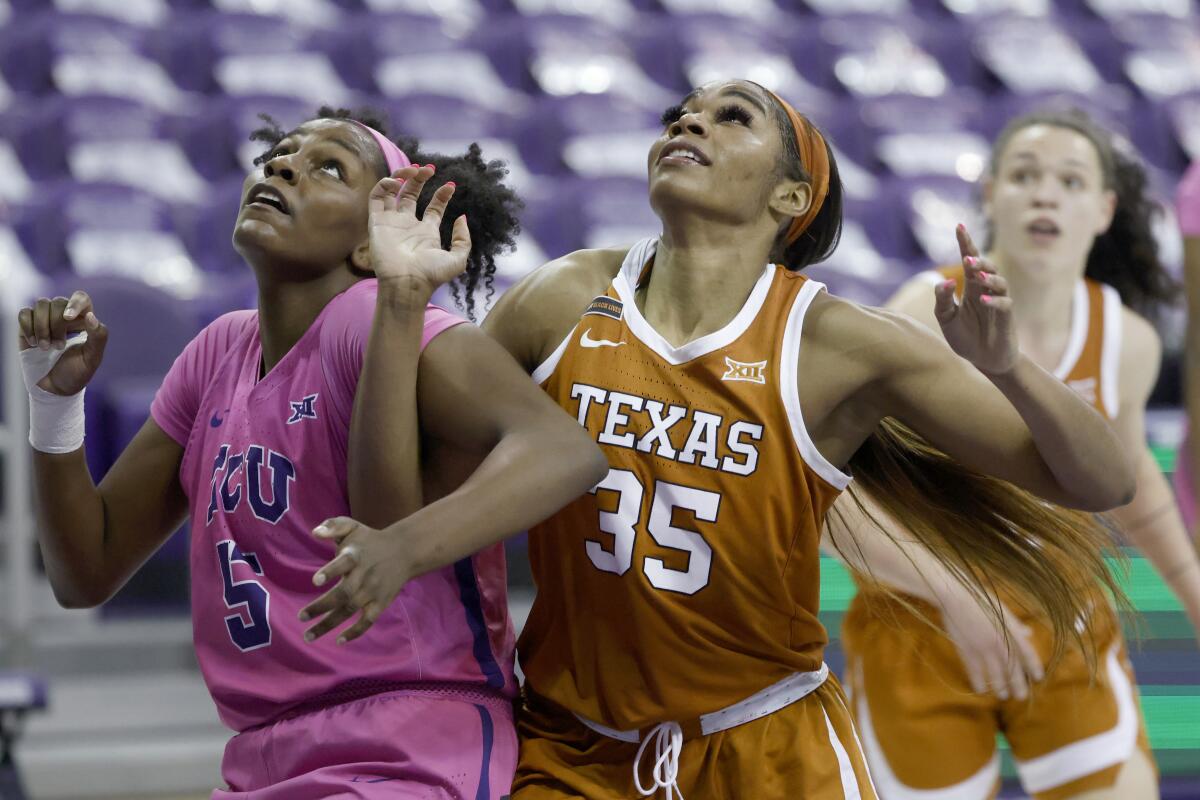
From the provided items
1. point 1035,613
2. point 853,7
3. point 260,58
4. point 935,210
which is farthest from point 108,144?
point 1035,613

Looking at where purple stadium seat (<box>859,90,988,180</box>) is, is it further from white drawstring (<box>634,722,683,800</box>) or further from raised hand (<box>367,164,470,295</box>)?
raised hand (<box>367,164,470,295</box>)

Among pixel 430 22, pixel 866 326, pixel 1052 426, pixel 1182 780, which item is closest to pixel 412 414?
pixel 866 326

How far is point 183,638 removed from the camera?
5.08m

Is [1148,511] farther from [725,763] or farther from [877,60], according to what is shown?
[877,60]

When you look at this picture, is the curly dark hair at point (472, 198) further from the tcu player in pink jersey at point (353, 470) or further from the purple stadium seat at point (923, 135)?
the purple stadium seat at point (923, 135)

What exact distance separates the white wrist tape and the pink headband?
1.65ft

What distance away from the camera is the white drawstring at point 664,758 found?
7.29 ft

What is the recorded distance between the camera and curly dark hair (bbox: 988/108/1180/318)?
3594mm

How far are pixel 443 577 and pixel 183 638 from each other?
10.4ft

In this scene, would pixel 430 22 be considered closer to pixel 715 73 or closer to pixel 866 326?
pixel 715 73

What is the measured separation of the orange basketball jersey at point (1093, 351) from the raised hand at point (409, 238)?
1.50m

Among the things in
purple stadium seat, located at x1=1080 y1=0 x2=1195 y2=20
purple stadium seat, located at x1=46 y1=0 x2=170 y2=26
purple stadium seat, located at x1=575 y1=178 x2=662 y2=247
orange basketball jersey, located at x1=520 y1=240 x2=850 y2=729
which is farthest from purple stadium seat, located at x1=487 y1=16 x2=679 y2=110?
orange basketball jersey, located at x1=520 y1=240 x2=850 y2=729

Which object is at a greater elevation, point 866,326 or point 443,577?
point 866,326

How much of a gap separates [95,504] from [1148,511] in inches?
80.7
